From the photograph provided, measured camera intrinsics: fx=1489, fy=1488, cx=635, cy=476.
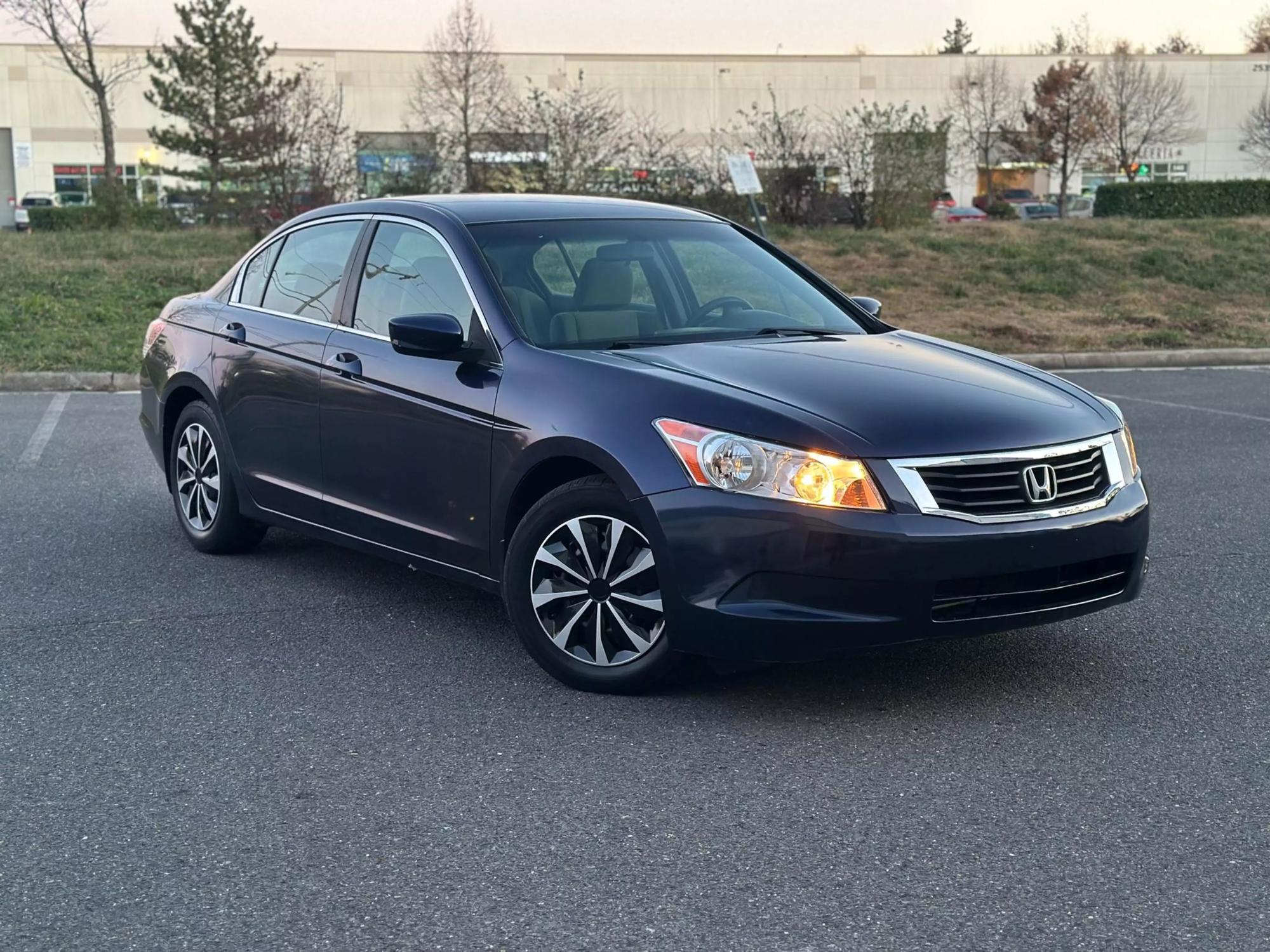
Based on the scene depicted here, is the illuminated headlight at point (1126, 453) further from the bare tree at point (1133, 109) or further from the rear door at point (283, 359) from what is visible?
the bare tree at point (1133, 109)

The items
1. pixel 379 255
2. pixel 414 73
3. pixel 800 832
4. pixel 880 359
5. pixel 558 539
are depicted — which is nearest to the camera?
pixel 800 832

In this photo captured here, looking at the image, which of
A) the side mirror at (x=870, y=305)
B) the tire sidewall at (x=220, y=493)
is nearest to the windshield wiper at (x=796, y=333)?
the side mirror at (x=870, y=305)

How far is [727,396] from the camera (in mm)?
4434

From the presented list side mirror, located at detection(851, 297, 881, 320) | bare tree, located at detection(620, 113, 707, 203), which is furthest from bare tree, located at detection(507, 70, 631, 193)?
side mirror, located at detection(851, 297, 881, 320)

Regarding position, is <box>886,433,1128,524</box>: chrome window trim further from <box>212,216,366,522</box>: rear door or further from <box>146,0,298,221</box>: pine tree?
<box>146,0,298,221</box>: pine tree

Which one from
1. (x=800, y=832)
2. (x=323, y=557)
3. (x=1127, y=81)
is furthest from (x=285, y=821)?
(x=1127, y=81)

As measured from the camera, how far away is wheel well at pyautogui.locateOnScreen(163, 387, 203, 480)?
6969mm

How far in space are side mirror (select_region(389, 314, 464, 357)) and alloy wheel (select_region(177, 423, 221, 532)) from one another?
190 centimetres

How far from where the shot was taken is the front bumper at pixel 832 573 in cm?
418

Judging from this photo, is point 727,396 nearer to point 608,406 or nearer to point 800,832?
point 608,406

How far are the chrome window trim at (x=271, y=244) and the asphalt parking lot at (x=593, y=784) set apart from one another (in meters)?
1.17

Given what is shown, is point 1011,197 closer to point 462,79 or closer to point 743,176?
point 462,79

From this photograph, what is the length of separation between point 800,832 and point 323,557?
3703 mm

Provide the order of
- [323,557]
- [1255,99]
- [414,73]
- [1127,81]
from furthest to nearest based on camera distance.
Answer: [1255,99]
[414,73]
[1127,81]
[323,557]
